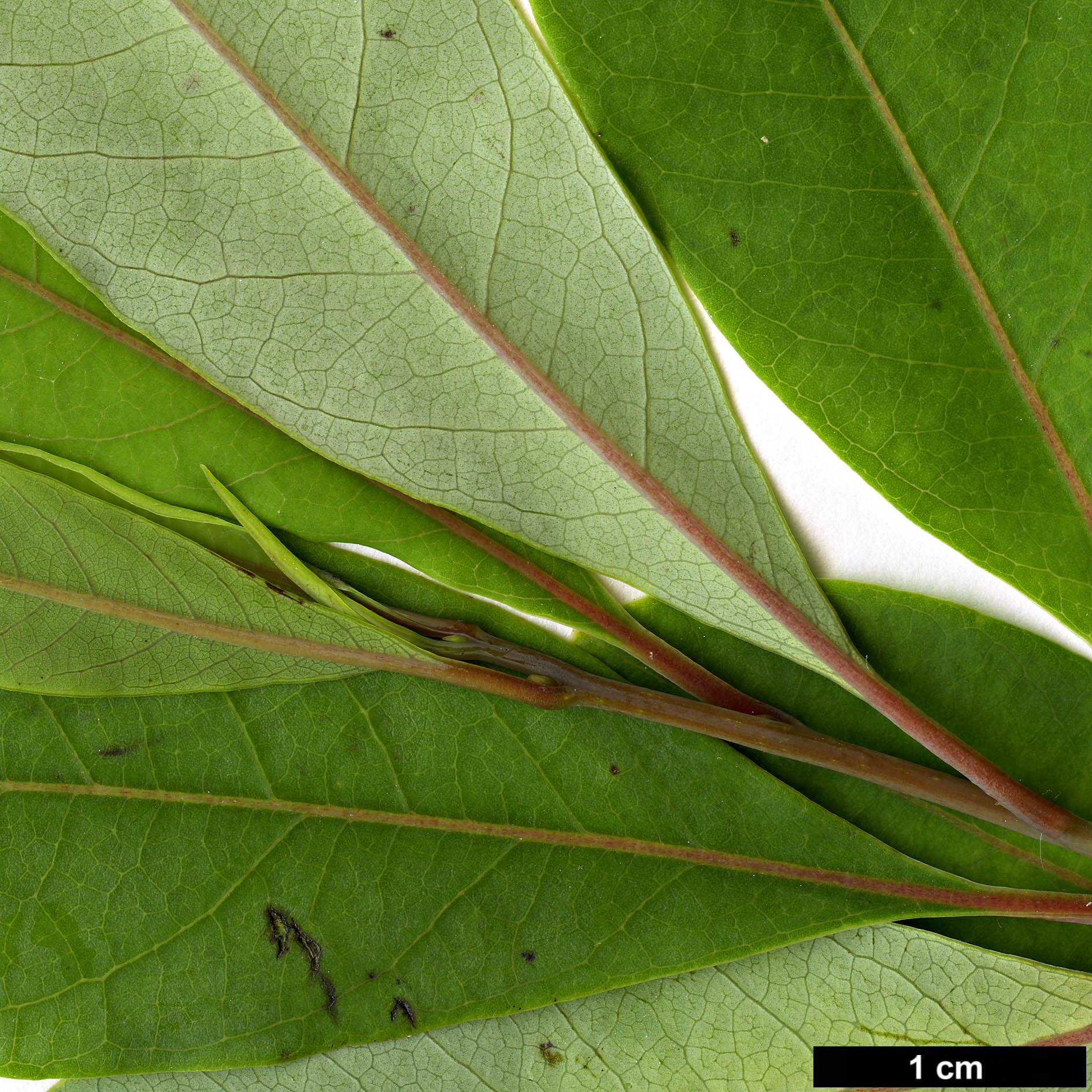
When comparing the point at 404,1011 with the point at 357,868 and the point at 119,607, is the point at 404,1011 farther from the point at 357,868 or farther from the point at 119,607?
the point at 119,607

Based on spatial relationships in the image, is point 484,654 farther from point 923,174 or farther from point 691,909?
point 923,174

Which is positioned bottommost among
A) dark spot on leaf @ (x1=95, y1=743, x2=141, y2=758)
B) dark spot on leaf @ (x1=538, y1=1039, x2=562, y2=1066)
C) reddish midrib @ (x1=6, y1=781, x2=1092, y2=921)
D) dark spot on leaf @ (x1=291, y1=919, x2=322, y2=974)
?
dark spot on leaf @ (x1=538, y1=1039, x2=562, y2=1066)

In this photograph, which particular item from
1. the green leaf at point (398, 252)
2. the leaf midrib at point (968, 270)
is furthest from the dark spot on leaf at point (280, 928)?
the leaf midrib at point (968, 270)

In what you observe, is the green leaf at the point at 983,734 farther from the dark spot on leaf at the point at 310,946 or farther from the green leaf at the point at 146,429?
the dark spot on leaf at the point at 310,946

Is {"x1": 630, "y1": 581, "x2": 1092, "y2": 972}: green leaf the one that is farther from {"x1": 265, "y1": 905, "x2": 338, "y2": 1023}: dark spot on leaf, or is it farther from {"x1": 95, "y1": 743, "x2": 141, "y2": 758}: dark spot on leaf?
{"x1": 95, "y1": 743, "x2": 141, "y2": 758}: dark spot on leaf

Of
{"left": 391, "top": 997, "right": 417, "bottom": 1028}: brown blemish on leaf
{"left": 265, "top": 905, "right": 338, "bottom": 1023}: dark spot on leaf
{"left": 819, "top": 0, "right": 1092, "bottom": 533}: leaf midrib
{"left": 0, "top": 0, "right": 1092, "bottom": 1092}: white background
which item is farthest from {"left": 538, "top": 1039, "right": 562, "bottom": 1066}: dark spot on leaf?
{"left": 819, "top": 0, "right": 1092, "bottom": 533}: leaf midrib

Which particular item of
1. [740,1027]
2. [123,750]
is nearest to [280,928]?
[123,750]

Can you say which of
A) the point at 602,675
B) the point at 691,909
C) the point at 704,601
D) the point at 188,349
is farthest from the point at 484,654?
the point at 188,349
